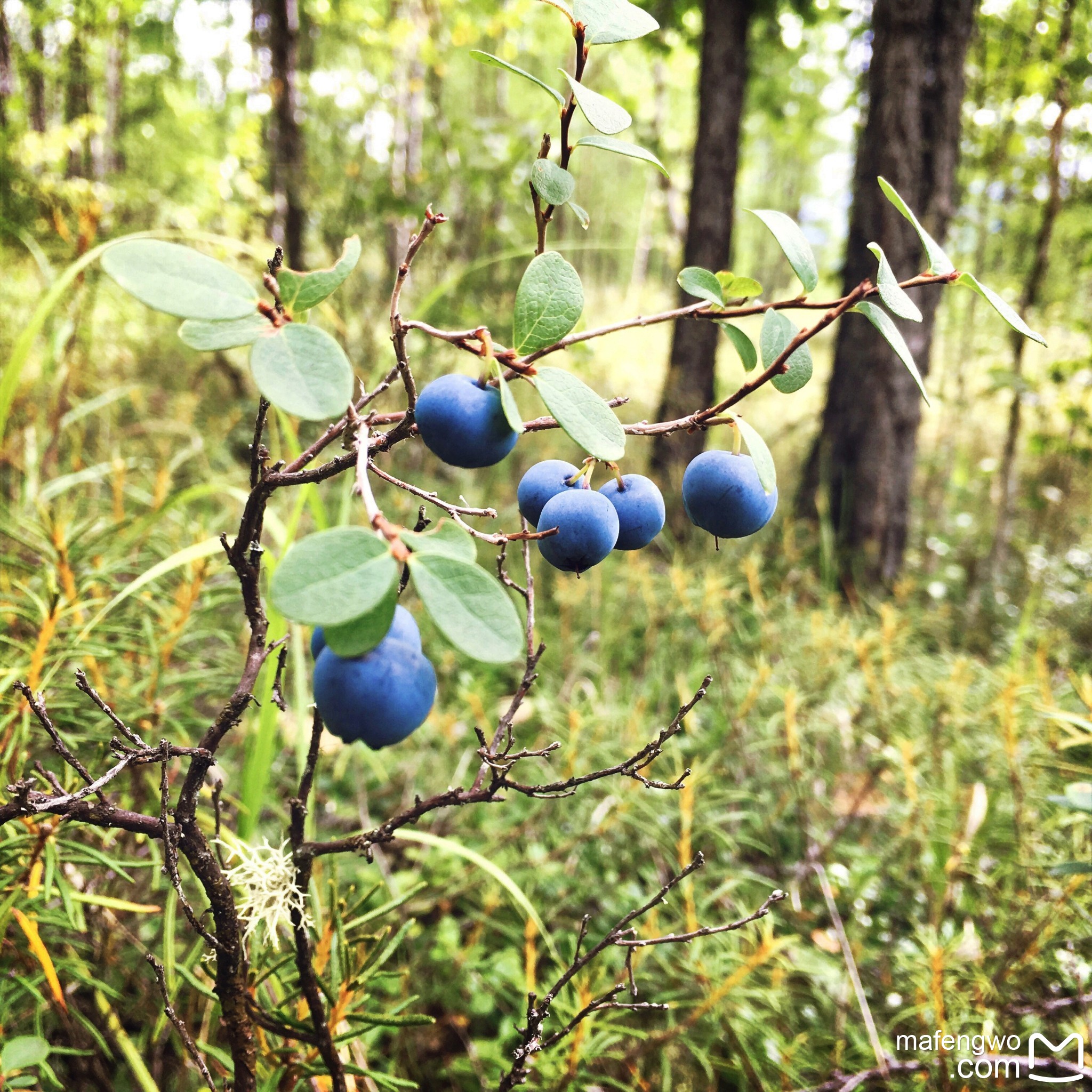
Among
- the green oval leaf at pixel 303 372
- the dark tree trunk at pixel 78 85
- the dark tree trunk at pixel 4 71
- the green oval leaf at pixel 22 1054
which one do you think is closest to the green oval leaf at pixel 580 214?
the green oval leaf at pixel 303 372

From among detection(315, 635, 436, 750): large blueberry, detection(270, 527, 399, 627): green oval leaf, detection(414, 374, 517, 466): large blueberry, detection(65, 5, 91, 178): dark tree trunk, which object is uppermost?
detection(65, 5, 91, 178): dark tree trunk

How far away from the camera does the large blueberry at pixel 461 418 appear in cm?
41

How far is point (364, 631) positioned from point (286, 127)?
4068mm

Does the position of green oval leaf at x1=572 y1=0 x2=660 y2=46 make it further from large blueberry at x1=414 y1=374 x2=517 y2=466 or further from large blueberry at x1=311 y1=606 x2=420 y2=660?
large blueberry at x1=311 y1=606 x2=420 y2=660

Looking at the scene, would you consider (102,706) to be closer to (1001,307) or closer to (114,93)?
(1001,307)

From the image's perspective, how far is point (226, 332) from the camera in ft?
1.26

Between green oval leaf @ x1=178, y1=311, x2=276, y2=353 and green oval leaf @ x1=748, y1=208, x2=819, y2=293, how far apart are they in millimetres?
345

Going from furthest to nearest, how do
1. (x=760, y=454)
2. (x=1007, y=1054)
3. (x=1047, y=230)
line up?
(x=1047, y=230) < (x=1007, y=1054) < (x=760, y=454)

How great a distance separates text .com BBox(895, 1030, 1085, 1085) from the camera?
85 cm

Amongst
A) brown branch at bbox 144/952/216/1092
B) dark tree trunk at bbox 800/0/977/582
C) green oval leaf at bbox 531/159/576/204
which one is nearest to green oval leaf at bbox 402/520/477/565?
green oval leaf at bbox 531/159/576/204

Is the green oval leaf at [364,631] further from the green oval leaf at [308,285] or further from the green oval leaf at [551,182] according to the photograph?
the green oval leaf at [551,182]

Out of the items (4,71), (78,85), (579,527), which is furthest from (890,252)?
(4,71)

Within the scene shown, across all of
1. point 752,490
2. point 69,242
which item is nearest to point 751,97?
point 69,242

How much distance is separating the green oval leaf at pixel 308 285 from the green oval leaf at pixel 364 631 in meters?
0.19
